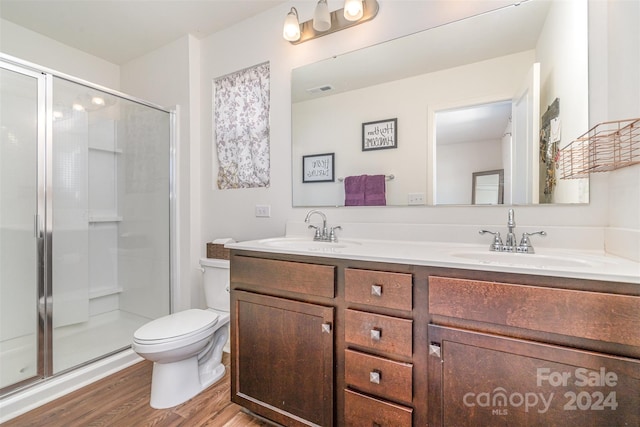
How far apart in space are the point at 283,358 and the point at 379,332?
491 mm

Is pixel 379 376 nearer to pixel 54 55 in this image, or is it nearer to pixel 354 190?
pixel 354 190

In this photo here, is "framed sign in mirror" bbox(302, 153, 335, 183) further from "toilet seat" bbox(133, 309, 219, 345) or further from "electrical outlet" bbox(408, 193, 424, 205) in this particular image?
"toilet seat" bbox(133, 309, 219, 345)

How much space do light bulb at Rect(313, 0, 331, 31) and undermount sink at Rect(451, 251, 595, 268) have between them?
1.51 m

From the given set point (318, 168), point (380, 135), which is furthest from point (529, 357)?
point (318, 168)

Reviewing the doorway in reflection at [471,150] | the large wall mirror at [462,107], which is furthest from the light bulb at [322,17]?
the doorway in reflection at [471,150]

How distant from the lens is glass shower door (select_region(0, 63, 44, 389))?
1.76 m

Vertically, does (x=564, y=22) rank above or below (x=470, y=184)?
above

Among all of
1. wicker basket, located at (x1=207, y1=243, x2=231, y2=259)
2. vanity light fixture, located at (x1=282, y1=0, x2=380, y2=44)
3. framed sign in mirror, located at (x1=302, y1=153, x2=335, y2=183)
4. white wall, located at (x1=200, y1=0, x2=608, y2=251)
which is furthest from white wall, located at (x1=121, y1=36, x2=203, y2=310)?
framed sign in mirror, located at (x1=302, y1=153, x2=335, y2=183)

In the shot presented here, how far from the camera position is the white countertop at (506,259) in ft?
2.58

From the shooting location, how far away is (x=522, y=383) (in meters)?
0.84

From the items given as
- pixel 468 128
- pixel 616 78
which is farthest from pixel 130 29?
pixel 616 78

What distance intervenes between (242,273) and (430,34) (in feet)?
5.24

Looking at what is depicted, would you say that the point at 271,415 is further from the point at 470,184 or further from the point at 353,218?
the point at 470,184

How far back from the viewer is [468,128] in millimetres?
1441
